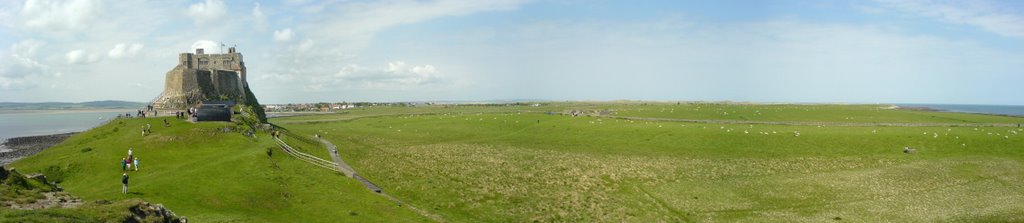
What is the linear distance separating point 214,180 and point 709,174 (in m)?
45.8

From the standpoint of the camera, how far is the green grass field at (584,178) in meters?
35.7

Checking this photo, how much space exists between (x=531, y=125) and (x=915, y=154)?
66268 millimetres

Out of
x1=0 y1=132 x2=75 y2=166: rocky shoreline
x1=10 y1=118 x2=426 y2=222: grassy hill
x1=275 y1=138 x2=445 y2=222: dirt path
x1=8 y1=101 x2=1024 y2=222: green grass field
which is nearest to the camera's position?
x1=10 y1=118 x2=426 y2=222: grassy hill

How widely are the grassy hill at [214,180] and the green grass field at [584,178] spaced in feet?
0.48

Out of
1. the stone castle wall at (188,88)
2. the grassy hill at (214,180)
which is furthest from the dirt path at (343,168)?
the stone castle wall at (188,88)

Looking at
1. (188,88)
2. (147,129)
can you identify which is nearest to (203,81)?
(188,88)

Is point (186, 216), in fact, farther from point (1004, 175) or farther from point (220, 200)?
point (1004, 175)

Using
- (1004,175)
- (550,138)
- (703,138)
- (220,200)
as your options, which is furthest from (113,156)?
(1004,175)

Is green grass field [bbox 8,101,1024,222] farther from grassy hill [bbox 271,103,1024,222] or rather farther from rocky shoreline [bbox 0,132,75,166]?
rocky shoreline [bbox 0,132,75,166]

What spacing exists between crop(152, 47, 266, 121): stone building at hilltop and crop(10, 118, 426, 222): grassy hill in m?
24.8

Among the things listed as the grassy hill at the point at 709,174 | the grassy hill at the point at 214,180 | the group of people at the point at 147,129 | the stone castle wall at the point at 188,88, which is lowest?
the grassy hill at the point at 709,174

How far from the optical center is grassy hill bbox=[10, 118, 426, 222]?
31.6 meters

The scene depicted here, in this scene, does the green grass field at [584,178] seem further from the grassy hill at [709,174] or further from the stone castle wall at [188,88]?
the stone castle wall at [188,88]

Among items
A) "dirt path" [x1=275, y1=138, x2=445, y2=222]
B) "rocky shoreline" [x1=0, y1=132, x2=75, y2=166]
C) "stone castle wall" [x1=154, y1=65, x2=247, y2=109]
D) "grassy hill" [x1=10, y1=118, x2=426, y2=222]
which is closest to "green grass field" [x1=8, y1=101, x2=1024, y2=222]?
"grassy hill" [x1=10, y1=118, x2=426, y2=222]
